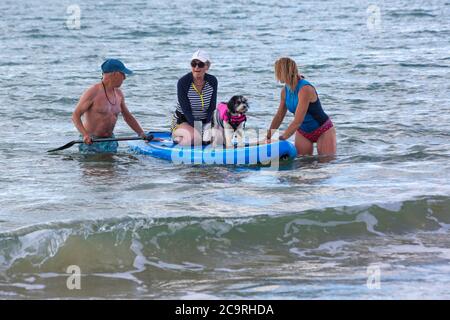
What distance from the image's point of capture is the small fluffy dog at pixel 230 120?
376 inches

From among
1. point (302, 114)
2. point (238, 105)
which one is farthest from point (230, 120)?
point (302, 114)

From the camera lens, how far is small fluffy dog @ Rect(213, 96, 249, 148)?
956 cm

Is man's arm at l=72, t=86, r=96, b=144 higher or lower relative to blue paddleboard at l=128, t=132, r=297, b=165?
higher

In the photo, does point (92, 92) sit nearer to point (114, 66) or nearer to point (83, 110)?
point (83, 110)

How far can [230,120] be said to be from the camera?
973 cm

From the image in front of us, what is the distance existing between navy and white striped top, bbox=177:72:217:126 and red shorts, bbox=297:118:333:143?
1.11 metres

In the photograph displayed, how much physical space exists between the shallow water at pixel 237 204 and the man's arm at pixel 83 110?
1.46 feet

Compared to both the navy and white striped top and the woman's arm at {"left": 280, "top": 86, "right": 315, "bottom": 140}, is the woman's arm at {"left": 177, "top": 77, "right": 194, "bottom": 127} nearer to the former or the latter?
the navy and white striped top

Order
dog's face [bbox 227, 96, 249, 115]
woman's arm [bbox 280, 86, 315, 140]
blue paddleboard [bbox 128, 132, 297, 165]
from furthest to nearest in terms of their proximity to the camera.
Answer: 1. blue paddleboard [bbox 128, 132, 297, 165]
2. dog's face [bbox 227, 96, 249, 115]
3. woman's arm [bbox 280, 86, 315, 140]

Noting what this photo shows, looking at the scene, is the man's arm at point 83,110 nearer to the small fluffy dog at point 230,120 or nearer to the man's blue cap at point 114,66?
the man's blue cap at point 114,66

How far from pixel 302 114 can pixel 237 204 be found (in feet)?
5.40

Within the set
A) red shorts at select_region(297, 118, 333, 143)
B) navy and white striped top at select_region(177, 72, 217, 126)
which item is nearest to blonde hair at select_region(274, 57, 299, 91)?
red shorts at select_region(297, 118, 333, 143)

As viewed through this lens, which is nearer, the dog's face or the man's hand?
the dog's face
